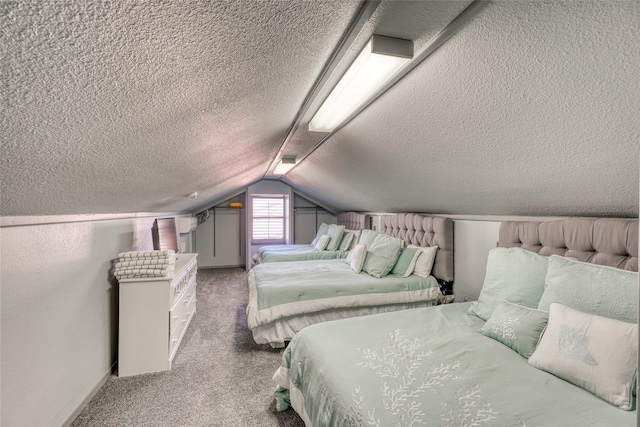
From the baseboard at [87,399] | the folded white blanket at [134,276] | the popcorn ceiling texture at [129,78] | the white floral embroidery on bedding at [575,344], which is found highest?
the popcorn ceiling texture at [129,78]

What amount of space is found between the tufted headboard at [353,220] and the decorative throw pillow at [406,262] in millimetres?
1788

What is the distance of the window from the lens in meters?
6.65

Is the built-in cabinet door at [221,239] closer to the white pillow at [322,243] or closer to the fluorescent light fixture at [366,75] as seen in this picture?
the white pillow at [322,243]

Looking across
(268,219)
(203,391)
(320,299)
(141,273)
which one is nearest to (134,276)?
(141,273)

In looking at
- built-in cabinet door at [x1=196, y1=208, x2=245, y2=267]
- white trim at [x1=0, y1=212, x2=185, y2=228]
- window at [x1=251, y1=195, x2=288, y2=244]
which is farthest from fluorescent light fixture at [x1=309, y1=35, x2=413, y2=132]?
built-in cabinet door at [x1=196, y1=208, x2=245, y2=267]

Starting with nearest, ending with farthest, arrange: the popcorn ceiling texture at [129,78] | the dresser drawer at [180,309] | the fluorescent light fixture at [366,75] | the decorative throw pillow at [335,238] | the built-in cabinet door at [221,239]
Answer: the popcorn ceiling texture at [129,78], the fluorescent light fixture at [366,75], the dresser drawer at [180,309], the decorative throw pillow at [335,238], the built-in cabinet door at [221,239]

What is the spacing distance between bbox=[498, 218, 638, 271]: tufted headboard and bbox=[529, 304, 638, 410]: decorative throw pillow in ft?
1.28

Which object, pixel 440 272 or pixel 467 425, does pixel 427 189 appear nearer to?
pixel 440 272

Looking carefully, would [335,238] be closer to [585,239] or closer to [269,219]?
[269,219]

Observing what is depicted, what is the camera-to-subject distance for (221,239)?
257 inches

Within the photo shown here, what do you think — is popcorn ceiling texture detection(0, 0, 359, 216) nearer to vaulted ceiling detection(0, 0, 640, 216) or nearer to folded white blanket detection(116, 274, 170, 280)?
vaulted ceiling detection(0, 0, 640, 216)

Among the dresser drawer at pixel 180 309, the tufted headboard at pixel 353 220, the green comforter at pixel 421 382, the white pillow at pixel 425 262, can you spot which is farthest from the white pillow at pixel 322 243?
the green comforter at pixel 421 382

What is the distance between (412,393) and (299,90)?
147cm

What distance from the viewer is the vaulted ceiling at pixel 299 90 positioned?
25.2 inches
